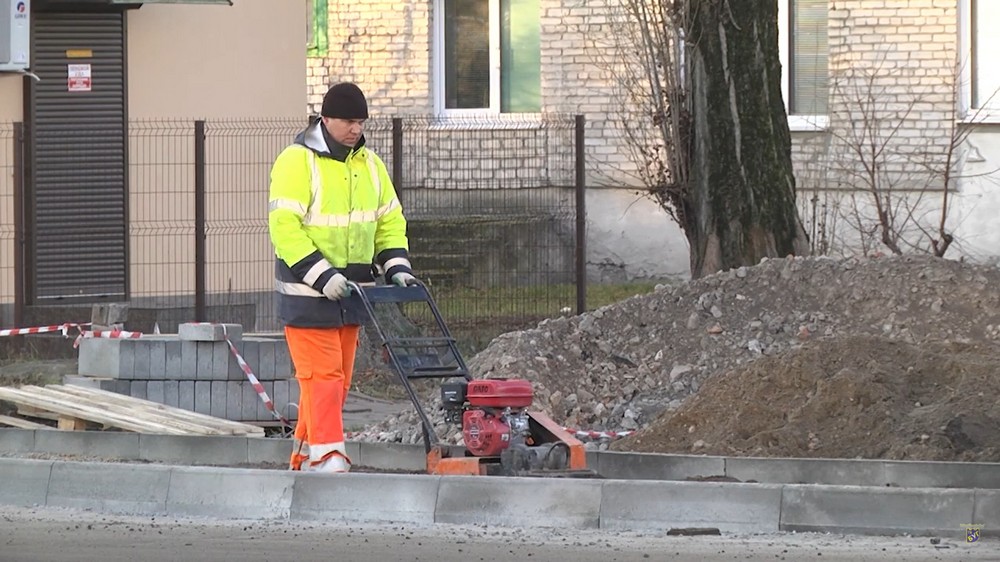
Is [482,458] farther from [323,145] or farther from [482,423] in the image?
[323,145]

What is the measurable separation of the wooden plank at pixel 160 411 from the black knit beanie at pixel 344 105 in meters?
2.83

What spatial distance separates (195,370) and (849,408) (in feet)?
15.9

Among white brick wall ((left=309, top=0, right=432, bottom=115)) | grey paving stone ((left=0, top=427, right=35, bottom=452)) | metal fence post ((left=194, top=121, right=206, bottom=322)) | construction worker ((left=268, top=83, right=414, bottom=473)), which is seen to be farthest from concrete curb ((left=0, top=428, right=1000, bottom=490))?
white brick wall ((left=309, top=0, right=432, bottom=115))

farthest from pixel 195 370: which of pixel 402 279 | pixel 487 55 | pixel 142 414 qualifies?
pixel 487 55

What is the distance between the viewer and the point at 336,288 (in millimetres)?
8289

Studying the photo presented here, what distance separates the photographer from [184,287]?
1673 centimetres

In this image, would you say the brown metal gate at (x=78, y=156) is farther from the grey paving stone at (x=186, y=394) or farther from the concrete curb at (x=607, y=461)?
the concrete curb at (x=607, y=461)

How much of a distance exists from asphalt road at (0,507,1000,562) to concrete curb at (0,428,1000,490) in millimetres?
1093

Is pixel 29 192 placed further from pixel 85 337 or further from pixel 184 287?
pixel 85 337

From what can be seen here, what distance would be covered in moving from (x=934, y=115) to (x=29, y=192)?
1126 centimetres

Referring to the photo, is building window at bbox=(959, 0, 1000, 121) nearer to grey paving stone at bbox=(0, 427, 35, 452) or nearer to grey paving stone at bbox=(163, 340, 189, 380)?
grey paving stone at bbox=(163, 340, 189, 380)

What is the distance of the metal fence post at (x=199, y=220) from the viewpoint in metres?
16.1

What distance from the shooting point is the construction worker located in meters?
8.44

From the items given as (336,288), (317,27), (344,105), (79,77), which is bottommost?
(336,288)
